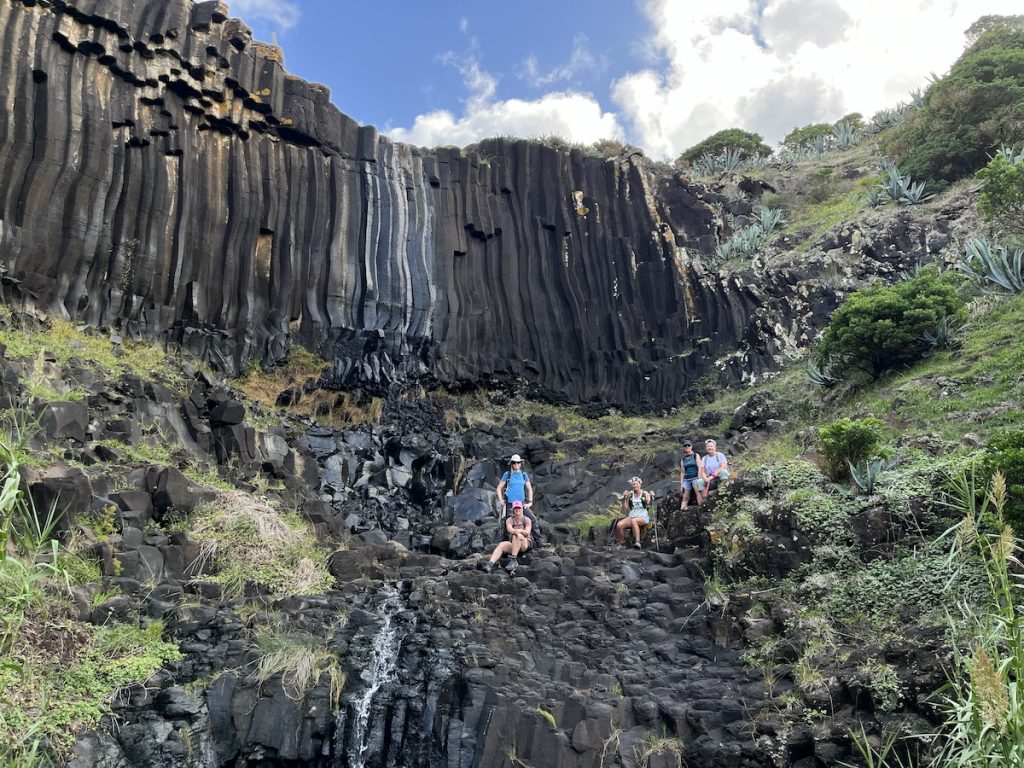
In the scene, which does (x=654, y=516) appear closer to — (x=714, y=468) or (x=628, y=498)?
(x=628, y=498)

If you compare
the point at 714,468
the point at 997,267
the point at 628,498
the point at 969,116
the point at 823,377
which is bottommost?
the point at 628,498

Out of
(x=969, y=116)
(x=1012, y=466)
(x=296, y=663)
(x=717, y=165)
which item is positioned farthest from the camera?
(x=717, y=165)

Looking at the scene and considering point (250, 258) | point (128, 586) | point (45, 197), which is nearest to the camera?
point (128, 586)

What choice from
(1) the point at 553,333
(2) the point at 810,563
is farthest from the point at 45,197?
(2) the point at 810,563

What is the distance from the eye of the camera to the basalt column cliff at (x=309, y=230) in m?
17.1

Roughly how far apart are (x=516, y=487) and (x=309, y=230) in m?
12.8

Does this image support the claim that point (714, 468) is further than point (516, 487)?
Yes

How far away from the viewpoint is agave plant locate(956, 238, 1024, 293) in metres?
15.0

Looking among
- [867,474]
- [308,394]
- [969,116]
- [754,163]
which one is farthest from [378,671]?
[754,163]

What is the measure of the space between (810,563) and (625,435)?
12.4m

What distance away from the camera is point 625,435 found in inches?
835

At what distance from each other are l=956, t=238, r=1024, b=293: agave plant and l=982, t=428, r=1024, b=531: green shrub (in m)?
9.36

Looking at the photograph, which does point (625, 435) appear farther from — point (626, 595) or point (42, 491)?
point (42, 491)

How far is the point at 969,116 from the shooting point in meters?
23.5
